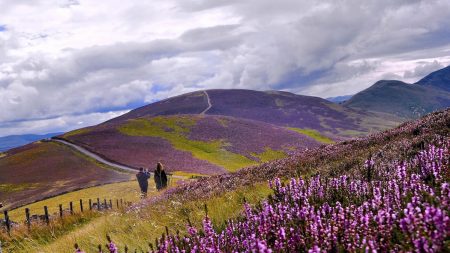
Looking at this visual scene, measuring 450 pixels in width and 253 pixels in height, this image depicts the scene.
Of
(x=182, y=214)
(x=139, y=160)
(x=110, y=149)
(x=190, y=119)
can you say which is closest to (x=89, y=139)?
(x=110, y=149)

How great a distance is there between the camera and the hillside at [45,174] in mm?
62019

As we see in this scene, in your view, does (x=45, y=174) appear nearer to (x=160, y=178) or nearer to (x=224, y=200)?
(x=160, y=178)

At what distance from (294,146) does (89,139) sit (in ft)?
163

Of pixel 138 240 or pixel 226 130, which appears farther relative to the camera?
pixel 226 130

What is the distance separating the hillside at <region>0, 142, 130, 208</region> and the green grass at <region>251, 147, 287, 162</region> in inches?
1433

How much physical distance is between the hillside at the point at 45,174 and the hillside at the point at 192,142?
6.53m

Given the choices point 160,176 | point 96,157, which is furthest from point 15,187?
point 160,176

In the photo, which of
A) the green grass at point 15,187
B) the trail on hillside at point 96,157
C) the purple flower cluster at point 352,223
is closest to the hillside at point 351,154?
the purple flower cluster at point 352,223

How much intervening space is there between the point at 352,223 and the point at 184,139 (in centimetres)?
10091

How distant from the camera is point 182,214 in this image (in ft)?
35.5

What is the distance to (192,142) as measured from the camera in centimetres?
10300

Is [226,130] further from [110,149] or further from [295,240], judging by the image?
[295,240]

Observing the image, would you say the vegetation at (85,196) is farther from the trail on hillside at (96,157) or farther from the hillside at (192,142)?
the hillside at (192,142)

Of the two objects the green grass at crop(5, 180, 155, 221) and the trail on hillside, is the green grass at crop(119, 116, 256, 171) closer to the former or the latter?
the trail on hillside
